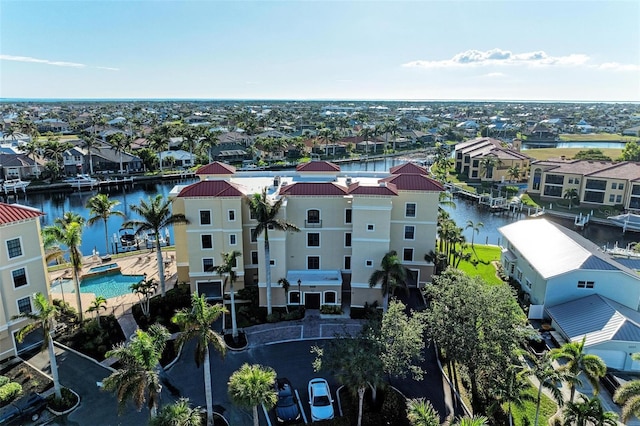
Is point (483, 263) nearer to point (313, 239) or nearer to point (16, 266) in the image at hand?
point (313, 239)

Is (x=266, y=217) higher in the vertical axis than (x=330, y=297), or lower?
higher

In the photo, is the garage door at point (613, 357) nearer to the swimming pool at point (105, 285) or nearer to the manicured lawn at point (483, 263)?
the manicured lawn at point (483, 263)

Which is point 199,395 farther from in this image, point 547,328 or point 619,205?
point 619,205

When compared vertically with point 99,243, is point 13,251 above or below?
above

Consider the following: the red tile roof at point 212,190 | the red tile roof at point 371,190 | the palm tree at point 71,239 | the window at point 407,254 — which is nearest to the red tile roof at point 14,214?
the palm tree at point 71,239

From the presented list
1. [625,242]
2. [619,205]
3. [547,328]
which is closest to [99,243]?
[547,328]

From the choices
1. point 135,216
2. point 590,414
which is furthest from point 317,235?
point 135,216
